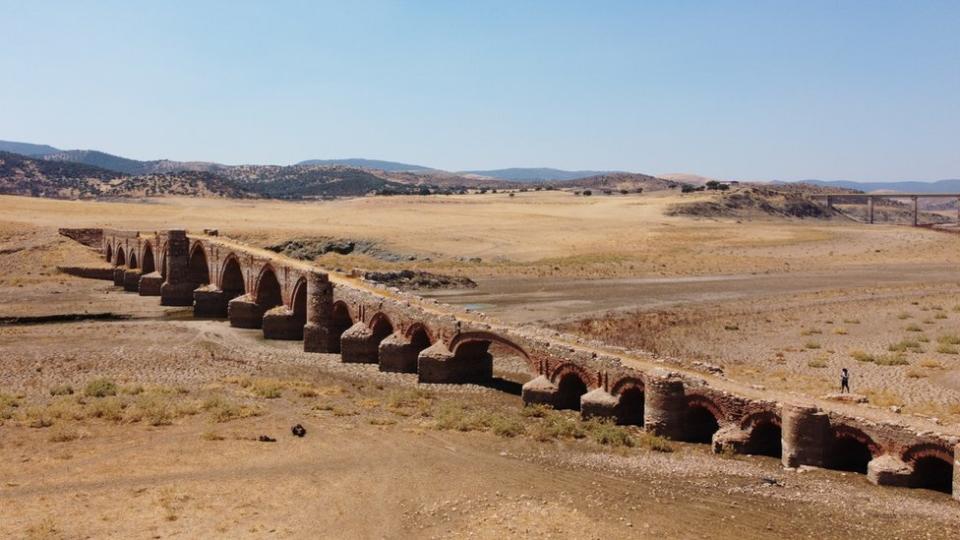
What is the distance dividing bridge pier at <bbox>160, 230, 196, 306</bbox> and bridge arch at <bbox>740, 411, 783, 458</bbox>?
119 feet

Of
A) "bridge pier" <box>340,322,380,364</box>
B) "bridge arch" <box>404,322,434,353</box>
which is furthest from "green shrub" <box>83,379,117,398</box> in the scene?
"bridge arch" <box>404,322,434,353</box>

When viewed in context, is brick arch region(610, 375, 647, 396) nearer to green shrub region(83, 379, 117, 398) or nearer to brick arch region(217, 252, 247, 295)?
green shrub region(83, 379, 117, 398)

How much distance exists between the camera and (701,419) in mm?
21828

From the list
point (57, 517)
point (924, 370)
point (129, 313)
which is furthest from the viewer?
point (129, 313)

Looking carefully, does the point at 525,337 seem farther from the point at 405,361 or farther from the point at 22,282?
the point at 22,282

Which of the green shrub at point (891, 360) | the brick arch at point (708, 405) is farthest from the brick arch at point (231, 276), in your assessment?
the green shrub at point (891, 360)

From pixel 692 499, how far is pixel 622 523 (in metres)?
2.17

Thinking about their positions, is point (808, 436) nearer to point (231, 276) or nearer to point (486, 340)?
point (486, 340)

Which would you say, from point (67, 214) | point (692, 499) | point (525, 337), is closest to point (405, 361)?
point (525, 337)

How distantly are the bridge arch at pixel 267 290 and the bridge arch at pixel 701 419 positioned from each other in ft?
78.5

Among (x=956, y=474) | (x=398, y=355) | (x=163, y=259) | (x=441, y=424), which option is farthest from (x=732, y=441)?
(x=163, y=259)

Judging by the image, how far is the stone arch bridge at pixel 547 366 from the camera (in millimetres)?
18250

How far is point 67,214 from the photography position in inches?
3339

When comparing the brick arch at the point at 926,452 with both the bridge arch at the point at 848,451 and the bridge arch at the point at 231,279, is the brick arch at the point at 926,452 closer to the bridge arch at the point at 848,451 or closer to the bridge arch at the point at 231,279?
→ the bridge arch at the point at 848,451
